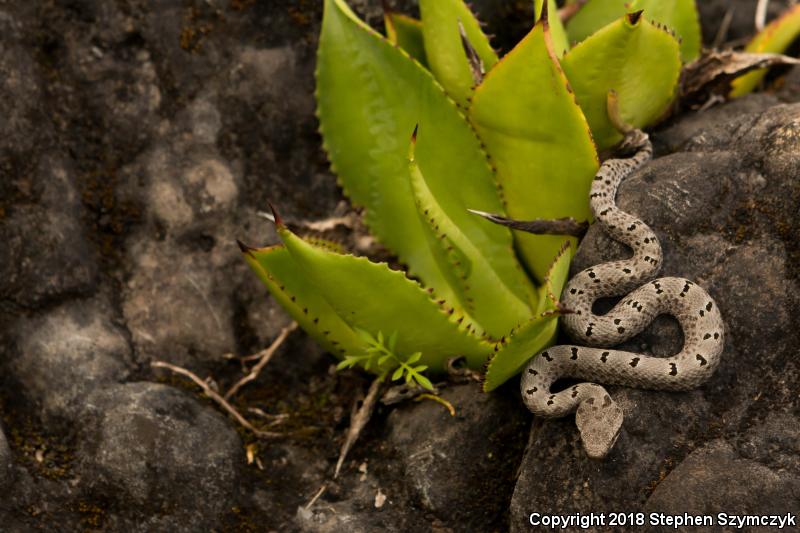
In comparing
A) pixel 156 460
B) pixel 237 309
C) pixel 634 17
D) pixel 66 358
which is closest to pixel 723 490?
pixel 634 17

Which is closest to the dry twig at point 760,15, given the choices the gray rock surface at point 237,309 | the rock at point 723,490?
the gray rock surface at point 237,309

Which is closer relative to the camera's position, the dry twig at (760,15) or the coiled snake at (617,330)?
the coiled snake at (617,330)

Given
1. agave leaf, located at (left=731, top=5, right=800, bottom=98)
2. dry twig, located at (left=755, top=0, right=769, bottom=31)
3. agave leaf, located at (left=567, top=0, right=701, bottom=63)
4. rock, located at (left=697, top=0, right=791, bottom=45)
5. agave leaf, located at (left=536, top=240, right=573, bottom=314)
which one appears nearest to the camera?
agave leaf, located at (left=536, top=240, right=573, bottom=314)

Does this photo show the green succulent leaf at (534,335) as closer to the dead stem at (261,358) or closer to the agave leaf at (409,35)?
the dead stem at (261,358)

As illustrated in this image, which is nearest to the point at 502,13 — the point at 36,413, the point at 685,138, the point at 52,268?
the point at 685,138

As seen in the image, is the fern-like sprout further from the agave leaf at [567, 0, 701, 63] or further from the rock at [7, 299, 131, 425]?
the agave leaf at [567, 0, 701, 63]

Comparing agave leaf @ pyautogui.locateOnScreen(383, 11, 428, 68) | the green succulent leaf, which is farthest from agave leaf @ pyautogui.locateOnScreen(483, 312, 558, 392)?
agave leaf @ pyautogui.locateOnScreen(383, 11, 428, 68)

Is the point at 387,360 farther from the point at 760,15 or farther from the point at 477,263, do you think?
the point at 760,15
